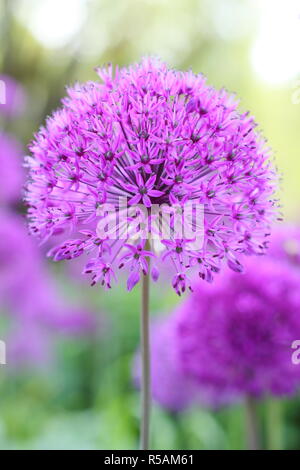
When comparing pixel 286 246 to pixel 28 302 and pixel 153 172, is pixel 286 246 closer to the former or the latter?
pixel 153 172

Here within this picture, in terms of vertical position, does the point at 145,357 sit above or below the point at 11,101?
below

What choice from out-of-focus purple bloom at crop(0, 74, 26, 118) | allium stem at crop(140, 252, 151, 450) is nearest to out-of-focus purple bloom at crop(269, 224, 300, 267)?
allium stem at crop(140, 252, 151, 450)

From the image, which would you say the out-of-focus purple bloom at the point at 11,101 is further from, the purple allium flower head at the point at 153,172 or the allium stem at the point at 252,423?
the allium stem at the point at 252,423

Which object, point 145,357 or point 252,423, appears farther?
point 252,423

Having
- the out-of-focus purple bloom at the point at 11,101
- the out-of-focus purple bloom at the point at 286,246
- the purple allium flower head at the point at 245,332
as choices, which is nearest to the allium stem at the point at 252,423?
the purple allium flower head at the point at 245,332

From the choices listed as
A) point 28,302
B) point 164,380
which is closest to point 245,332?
point 164,380

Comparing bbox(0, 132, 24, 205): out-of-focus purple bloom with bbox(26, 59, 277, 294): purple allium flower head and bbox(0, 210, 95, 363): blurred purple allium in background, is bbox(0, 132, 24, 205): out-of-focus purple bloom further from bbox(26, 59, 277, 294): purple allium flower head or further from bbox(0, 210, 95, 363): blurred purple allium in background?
bbox(26, 59, 277, 294): purple allium flower head
